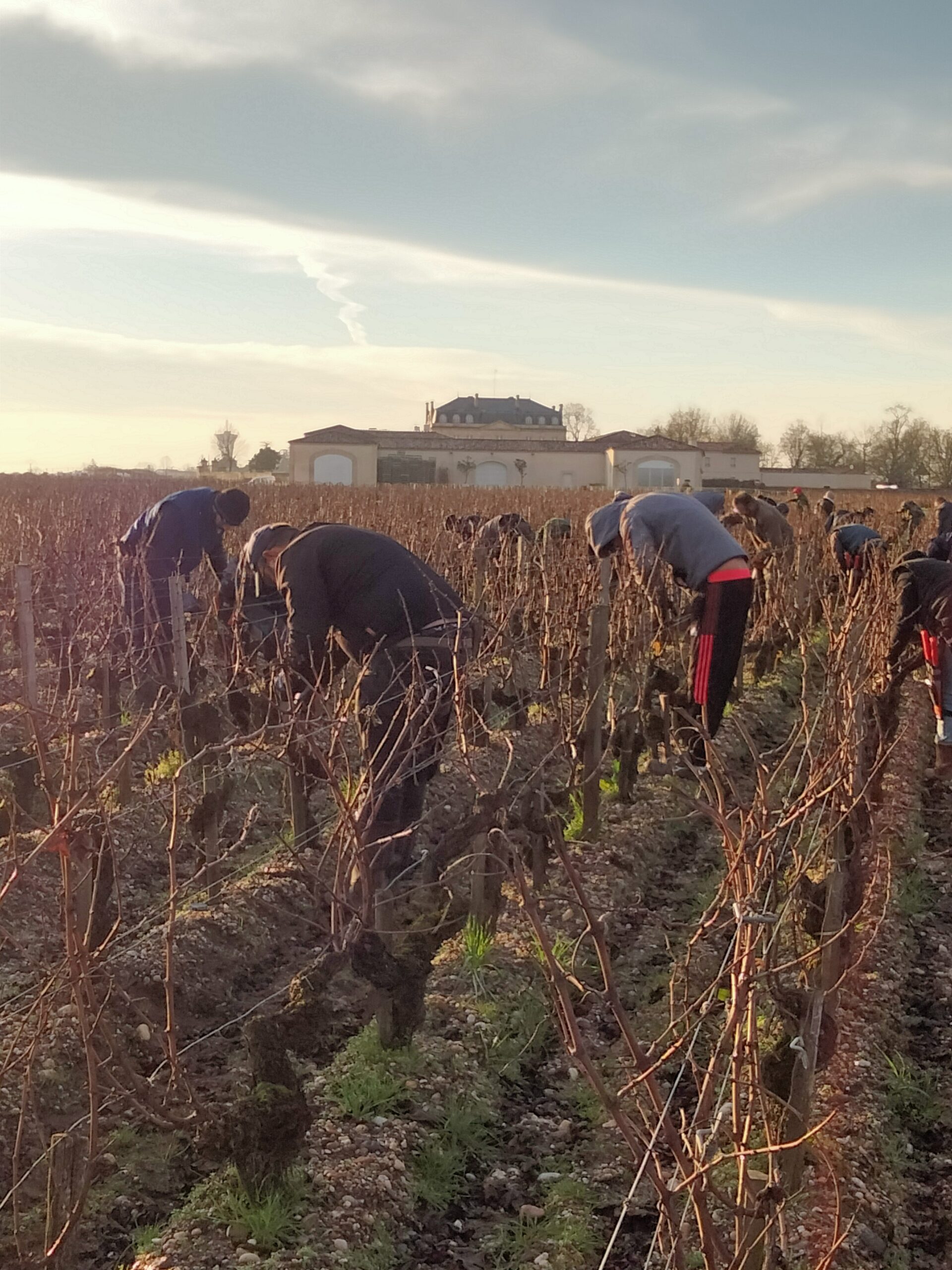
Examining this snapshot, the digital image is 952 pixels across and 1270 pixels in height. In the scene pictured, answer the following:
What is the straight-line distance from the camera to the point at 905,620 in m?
6.03

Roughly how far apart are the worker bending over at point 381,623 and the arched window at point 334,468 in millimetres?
43202

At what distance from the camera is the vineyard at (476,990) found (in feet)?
7.23

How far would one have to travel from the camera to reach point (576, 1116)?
3334mm

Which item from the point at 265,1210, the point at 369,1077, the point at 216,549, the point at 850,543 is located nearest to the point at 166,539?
the point at 216,549

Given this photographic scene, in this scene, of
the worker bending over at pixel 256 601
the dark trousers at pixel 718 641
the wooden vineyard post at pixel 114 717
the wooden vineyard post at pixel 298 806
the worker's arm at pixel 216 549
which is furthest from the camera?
the worker's arm at pixel 216 549

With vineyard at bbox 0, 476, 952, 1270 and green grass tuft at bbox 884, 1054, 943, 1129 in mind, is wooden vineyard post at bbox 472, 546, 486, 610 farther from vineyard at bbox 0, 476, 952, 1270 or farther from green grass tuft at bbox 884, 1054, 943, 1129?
green grass tuft at bbox 884, 1054, 943, 1129

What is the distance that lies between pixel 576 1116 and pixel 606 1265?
0.66 meters

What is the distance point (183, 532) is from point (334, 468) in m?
41.4

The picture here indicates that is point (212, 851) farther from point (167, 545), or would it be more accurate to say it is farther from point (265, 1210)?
point (167, 545)

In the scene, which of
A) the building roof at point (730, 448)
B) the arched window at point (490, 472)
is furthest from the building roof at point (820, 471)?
the arched window at point (490, 472)

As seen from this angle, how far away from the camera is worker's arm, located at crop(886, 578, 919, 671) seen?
19.8 ft

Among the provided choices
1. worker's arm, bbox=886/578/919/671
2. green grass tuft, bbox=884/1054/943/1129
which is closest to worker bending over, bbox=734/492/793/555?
worker's arm, bbox=886/578/919/671

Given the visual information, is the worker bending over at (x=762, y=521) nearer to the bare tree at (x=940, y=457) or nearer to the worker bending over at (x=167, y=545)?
the worker bending over at (x=167, y=545)

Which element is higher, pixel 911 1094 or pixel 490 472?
pixel 490 472
